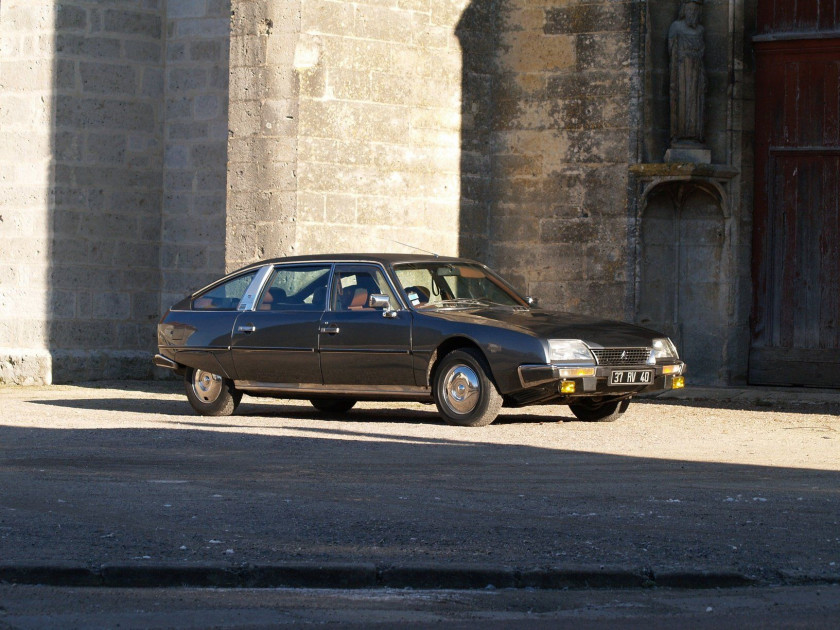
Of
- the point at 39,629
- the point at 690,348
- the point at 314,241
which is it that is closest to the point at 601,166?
the point at 690,348

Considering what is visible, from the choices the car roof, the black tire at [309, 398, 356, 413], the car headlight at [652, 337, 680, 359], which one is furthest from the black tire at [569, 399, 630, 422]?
the black tire at [309, 398, 356, 413]

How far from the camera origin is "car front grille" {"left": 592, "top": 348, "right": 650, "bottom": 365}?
11.6 m

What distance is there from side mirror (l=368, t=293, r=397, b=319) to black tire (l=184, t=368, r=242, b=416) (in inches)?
65.8

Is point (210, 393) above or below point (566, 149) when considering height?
below

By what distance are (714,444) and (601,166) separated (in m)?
6.68

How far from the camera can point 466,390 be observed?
1184 centimetres

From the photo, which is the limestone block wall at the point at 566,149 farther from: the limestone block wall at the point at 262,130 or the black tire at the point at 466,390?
the black tire at the point at 466,390

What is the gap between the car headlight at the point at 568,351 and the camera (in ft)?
37.5

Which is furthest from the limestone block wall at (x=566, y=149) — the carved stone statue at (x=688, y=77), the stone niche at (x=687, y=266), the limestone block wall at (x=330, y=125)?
the limestone block wall at (x=330, y=125)

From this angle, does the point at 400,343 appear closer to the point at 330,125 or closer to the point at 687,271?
the point at 330,125

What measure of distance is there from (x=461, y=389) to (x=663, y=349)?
5.80 feet

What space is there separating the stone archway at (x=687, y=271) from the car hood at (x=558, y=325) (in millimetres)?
4457

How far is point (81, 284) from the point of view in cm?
1750

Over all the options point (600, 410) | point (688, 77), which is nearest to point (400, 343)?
point (600, 410)
